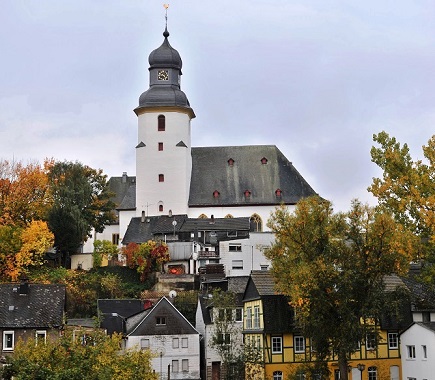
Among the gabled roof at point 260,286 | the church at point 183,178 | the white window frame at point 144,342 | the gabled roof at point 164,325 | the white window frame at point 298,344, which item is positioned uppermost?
the church at point 183,178

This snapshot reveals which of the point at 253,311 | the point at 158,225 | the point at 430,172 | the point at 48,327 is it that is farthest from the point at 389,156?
the point at 158,225

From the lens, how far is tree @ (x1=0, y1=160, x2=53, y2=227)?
225 ft

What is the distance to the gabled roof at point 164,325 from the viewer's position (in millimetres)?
52844

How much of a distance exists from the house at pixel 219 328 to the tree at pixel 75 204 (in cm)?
1558

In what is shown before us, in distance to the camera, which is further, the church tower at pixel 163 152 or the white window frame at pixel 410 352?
the church tower at pixel 163 152

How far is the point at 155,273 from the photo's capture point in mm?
68062

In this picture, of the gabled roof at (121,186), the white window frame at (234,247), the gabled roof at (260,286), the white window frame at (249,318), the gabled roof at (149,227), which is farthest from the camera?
the gabled roof at (121,186)

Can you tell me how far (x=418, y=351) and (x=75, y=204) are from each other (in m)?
33.6

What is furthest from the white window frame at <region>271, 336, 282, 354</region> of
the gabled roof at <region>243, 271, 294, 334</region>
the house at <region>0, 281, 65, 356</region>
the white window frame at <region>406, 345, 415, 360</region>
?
the house at <region>0, 281, 65, 356</region>

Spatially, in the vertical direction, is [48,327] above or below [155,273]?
below

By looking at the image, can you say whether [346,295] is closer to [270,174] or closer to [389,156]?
[389,156]

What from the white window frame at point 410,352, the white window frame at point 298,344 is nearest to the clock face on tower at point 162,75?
the white window frame at point 298,344

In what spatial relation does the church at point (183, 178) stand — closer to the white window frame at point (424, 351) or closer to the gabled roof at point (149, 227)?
the gabled roof at point (149, 227)

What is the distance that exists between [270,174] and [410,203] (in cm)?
4564
